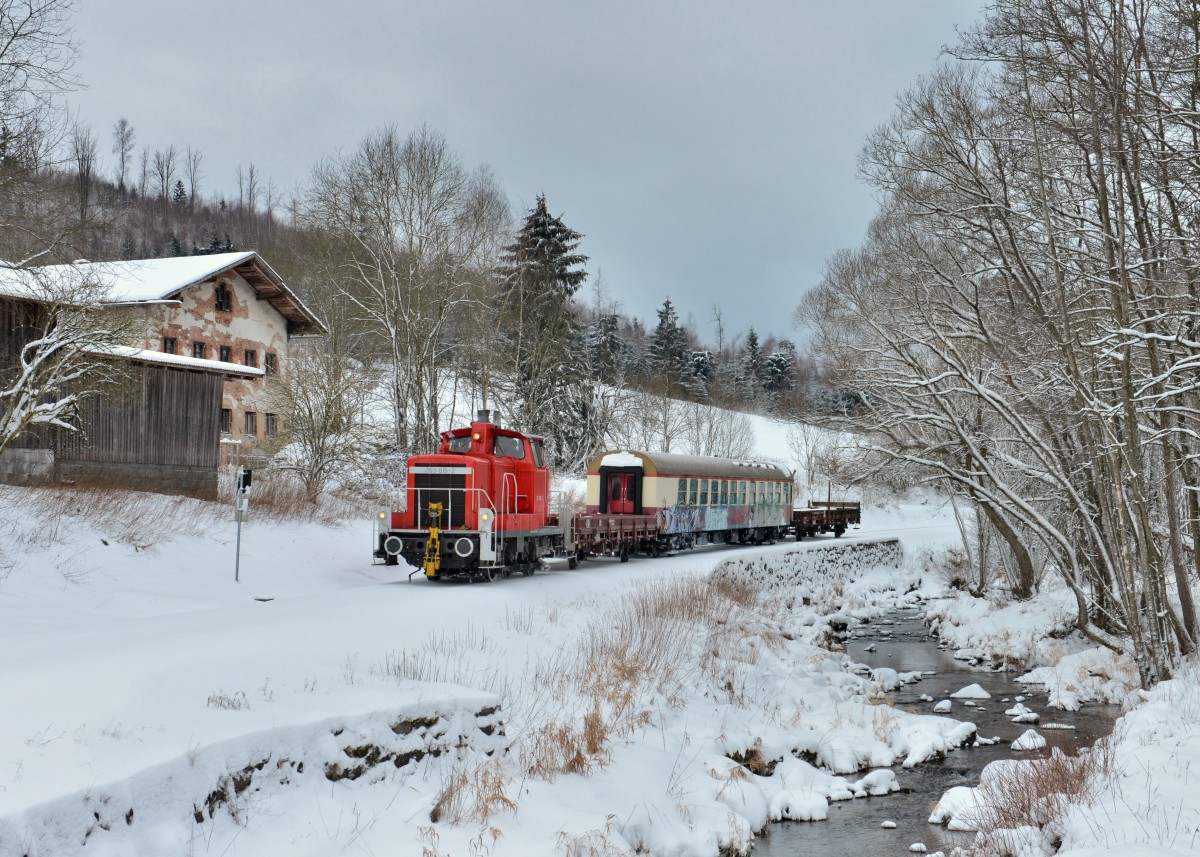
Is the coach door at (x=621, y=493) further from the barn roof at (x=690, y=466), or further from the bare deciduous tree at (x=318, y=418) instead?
the bare deciduous tree at (x=318, y=418)

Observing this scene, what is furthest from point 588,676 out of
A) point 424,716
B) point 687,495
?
point 687,495

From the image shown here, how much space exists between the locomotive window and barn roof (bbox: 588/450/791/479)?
750 centimetres

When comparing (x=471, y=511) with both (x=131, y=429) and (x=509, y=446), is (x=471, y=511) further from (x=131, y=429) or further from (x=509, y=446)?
(x=131, y=429)

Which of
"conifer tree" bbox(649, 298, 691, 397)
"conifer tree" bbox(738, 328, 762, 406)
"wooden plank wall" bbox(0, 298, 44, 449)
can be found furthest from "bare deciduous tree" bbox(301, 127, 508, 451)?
"conifer tree" bbox(738, 328, 762, 406)

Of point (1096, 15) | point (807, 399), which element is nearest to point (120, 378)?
point (1096, 15)

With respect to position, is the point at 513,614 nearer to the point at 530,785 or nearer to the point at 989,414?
the point at 530,785

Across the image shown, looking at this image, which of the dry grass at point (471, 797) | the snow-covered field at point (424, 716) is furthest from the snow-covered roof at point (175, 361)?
the dry grass at point (471, 797)

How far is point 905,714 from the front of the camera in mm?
14117

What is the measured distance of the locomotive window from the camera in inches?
736

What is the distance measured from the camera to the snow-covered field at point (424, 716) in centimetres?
670

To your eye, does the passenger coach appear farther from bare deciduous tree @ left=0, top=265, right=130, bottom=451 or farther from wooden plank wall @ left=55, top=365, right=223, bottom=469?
bare deciduous tree @ left=0, top=265, right=130, bottom=451

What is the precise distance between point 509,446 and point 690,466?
9.85m

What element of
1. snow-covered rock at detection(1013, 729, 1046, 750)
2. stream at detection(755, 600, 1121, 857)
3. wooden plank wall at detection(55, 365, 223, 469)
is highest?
wooden plank wall at detection(55, 365, 223, 469)

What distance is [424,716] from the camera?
28.5 ft
